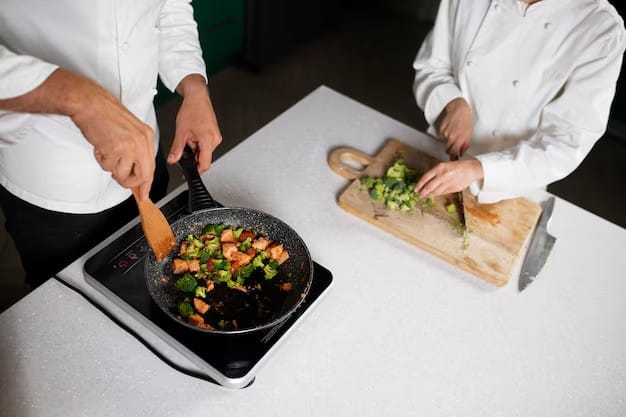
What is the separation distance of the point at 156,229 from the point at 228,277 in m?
0.14

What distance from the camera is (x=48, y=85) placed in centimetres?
63

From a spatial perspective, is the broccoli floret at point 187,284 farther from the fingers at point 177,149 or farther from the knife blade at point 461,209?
the knife blade at point 461,209

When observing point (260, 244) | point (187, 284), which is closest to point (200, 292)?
point (187, 284)

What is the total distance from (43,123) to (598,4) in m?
1.04

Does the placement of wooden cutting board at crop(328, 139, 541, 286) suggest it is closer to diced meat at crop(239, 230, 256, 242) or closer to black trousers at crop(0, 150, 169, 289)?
diced meat at crop(239, 230, 256, 242)

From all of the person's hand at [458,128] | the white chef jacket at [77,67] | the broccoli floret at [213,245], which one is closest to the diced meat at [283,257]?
the broccoli floret at [213,245]

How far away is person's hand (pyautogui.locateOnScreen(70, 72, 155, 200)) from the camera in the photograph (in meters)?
0.63

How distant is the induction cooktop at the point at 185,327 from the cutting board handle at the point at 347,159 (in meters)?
0.31

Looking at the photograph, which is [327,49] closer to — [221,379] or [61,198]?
[61,198]

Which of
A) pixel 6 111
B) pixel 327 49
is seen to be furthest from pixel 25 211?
pixel 327 49

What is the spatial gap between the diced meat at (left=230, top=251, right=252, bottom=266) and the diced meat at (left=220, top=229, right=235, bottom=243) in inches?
1.5

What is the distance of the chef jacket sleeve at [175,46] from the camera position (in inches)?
39.5

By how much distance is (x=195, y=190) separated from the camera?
90cm

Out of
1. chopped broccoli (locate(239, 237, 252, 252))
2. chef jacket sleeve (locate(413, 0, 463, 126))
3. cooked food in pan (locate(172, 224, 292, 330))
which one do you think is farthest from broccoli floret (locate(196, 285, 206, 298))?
chef jacket sleeve (locate(413, 0, 463, 126))
